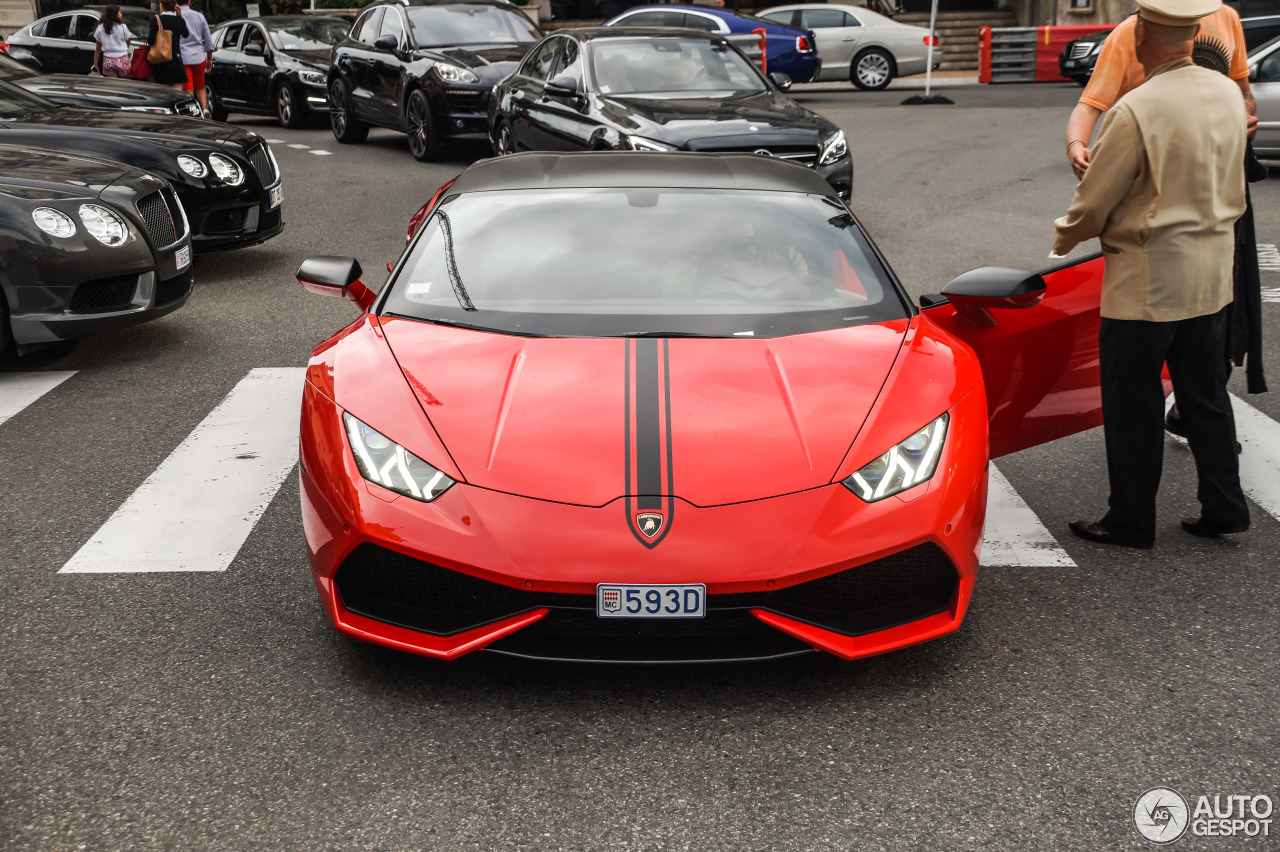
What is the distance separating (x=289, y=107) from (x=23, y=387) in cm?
1231

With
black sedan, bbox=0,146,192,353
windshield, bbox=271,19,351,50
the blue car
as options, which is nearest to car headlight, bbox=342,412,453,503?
black sedan, bbox=0,146,192,353

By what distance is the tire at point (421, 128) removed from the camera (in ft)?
45.1

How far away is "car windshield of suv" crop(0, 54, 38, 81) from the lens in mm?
9969

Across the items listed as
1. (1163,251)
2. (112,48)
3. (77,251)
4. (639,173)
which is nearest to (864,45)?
(112,48)

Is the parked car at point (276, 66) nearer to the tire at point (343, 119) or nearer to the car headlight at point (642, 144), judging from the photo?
the tire at point (343, 119)

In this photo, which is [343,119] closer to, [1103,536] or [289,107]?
[289,107]

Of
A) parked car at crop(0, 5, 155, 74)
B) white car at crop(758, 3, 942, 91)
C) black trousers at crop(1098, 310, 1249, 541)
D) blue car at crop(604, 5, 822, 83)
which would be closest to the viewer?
black trousers at crop(1098, 310, 1249, 541)

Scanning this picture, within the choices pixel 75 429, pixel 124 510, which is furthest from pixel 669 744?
pixel 75 429

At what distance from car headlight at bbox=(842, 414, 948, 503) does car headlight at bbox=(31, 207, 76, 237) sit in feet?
16.3

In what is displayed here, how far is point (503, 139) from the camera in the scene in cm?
1166

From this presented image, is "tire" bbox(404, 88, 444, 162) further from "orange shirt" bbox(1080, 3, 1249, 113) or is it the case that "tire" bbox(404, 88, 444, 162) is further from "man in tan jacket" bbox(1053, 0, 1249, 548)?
"man in tan jacket" bbox(1053, 0, 1249, 548)

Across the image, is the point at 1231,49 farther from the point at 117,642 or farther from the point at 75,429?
the point at 75,429

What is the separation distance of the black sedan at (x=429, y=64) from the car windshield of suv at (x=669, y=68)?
2.64 metres

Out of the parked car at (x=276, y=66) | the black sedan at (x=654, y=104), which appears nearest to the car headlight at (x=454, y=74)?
the black sedan at (x=654, y=104)
